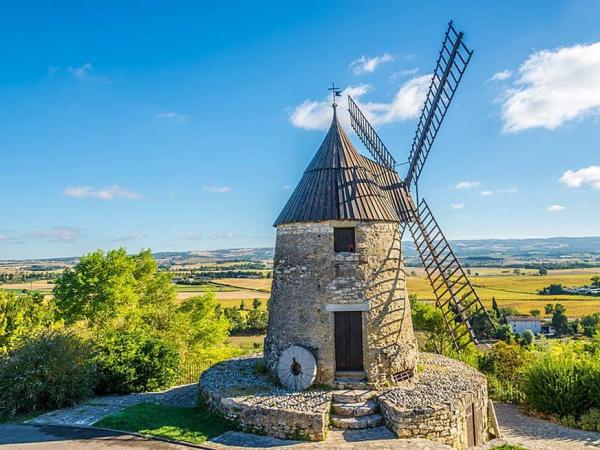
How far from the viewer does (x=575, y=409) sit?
14.8 m

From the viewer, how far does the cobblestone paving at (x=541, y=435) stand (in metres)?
12.6

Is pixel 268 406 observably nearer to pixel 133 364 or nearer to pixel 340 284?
pixel 340 284

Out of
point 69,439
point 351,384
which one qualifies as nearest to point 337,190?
point 351,384

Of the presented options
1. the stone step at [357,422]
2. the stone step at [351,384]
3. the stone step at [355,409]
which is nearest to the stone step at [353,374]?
the stone step at [351,384]

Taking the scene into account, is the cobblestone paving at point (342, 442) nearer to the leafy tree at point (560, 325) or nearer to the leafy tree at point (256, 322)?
the leafy tree at point (256, 322)

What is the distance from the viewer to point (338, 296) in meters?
14.0

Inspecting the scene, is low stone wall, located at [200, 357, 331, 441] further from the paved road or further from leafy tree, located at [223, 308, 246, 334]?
leafy tree, located at [223, 308, 246, 334]

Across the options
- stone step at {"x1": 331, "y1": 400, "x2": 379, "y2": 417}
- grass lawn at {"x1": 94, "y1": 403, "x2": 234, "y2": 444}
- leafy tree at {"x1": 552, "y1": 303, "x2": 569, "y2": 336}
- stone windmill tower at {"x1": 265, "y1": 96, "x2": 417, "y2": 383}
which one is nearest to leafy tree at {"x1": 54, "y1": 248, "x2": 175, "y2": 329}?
grass lawn at {"x1": 94, "y1": 403, "x2": 234, "y2": 444}

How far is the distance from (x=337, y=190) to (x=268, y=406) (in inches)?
292

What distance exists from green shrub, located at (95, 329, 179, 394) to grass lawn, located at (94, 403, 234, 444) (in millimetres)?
2616

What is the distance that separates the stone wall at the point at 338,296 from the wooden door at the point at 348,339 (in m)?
0.32

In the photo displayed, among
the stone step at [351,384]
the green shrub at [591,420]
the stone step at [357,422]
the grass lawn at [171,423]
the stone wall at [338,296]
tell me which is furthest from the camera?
the stone wall at [338,296]

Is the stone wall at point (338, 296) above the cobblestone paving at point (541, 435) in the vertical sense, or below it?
above

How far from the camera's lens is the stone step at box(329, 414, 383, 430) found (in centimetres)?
1198
